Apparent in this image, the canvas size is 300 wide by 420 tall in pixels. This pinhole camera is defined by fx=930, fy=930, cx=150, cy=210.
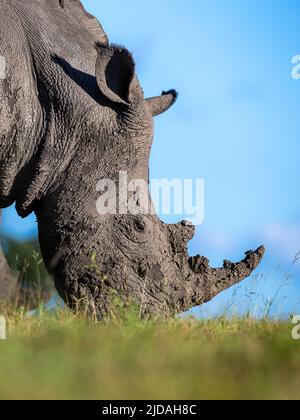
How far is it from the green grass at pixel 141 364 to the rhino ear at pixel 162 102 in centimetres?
401

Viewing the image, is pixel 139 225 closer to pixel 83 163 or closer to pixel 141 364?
pixel 83 163

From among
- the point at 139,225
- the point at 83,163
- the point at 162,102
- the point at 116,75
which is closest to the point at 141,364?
the point at 139,225

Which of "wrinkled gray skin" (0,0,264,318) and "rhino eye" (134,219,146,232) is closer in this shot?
"wrinkled gray skin" (0,0,264,318)

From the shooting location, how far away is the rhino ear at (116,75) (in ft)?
31.1

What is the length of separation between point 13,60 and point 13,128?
2.20 feet

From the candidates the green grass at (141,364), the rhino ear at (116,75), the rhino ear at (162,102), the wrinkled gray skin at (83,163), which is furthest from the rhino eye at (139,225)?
the green grass at (141,364)

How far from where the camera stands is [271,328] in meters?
7.49

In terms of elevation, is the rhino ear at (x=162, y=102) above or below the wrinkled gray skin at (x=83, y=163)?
above

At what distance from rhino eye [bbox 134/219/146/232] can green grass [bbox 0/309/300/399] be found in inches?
102

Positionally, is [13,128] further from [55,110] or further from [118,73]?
[118,73]

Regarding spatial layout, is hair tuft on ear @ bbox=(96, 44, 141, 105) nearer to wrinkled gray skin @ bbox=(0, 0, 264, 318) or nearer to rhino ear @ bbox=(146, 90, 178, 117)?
wrinkled gray skin @ bbox=(0, 0, 264, 318)

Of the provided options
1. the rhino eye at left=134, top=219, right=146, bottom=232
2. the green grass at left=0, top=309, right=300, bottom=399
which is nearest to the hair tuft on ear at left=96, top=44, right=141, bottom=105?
the rhino eye at left=134, top=219, right=146, bottom=232

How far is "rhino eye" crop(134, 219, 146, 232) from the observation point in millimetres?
9406

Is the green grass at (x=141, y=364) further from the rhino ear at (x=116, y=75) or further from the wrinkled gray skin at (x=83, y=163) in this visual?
the rhino ear at (x=116, y=75)
